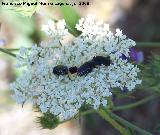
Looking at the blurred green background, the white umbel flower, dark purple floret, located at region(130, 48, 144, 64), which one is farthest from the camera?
the blurred green background

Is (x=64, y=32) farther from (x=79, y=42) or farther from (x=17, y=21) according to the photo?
(x=17, y=21)

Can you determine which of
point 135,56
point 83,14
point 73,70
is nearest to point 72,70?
point 73,70

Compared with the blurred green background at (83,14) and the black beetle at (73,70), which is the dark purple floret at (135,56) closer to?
the black beetle at (73,70)

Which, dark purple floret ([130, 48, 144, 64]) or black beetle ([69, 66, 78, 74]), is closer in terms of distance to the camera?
black beetle ([69, 66, 78, 74])

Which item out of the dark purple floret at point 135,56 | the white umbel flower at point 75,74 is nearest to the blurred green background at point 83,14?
the dark purple floret at point 135,56

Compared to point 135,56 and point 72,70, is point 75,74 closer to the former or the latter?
point 72,70

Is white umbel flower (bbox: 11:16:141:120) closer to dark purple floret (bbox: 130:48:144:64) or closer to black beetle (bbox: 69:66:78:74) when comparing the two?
black beetle (bbox: 69:66:78:74)

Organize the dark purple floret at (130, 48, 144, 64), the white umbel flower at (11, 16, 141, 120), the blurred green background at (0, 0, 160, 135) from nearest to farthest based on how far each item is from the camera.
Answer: the white umbel flower at (11, 16, 141, 120)
the dark purple floret at (130, 48, 144, 64)
the blurred green background at (0, 0, 160, 135)

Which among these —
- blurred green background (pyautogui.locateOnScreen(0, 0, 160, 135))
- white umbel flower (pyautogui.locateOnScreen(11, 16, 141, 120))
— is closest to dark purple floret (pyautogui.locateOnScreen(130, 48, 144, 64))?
white umbel flower (pyautogui.locateOnScreen(11, 16, 141, 120))
